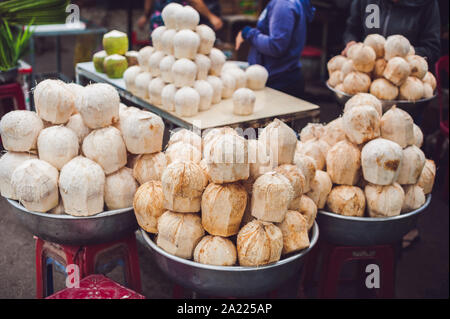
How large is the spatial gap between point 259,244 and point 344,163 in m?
0.57

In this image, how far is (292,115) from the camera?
8.85 feet

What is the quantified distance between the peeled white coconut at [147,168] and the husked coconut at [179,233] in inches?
7.0

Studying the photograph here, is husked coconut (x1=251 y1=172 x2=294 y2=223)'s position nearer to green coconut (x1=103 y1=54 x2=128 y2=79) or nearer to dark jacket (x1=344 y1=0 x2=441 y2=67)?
dark jacket (x1=344 y1=0 x2=441 y2=67)

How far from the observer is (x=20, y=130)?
4.56ft

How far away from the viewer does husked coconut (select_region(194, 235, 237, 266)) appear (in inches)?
50.1

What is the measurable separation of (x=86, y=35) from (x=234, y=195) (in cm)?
373

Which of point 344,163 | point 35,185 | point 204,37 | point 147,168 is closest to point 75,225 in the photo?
point 35,185

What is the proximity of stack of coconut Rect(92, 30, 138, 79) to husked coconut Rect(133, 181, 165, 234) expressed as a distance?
1.92 m

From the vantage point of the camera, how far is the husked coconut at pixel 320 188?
5.20 ft

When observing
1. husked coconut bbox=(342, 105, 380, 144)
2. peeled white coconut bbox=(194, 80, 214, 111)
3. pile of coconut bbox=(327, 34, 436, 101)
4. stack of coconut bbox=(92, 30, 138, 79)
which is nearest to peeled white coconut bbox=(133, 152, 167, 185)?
husked coconut bbox=(342, 105, 380, 144)

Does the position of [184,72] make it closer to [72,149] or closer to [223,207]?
[72,149]

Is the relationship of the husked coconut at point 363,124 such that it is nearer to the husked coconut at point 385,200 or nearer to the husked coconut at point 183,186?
the husked coconut at point 385,200

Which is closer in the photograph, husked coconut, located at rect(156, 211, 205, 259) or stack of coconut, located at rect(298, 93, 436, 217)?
husked coconut, located at rect(156, 211, 205, 259)

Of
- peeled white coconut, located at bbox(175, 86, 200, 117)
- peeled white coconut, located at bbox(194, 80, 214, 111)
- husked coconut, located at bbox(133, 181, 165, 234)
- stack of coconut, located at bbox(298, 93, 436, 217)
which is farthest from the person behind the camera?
peeled white coconut, located at bbox(194, 80, 214, 111)
